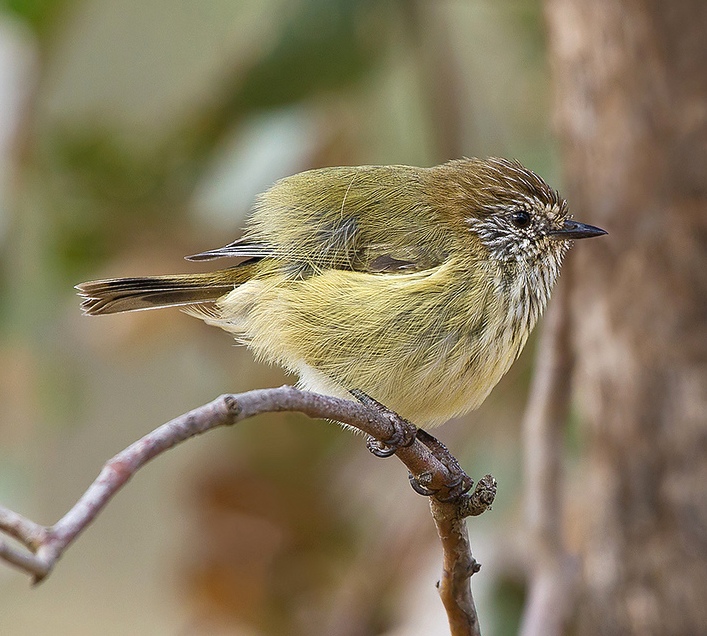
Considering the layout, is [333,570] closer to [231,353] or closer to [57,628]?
[231,353]

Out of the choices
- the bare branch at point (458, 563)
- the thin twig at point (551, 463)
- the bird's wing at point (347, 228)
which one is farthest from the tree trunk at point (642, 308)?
the bare branch at point (458, 563)

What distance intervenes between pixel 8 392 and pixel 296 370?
6.68ft

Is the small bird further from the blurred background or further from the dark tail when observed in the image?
the blurred background

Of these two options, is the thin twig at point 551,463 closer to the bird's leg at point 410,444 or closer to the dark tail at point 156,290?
the bird's leg at point 410,444

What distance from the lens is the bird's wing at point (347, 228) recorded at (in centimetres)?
236

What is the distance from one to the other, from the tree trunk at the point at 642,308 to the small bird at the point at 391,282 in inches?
19.2

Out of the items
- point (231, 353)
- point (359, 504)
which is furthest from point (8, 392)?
point (359, 504)

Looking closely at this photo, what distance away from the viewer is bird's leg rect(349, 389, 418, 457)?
1.83m

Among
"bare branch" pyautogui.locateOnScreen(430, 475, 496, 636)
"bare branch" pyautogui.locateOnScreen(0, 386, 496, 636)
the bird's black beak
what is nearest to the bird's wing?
the bird's black beak

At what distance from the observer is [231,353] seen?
4426 mm

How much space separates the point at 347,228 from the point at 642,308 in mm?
1073

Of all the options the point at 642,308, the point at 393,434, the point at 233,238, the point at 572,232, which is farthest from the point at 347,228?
the point at 233,238

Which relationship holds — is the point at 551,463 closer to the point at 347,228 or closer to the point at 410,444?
the point at 347,228

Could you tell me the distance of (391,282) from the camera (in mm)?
2273
